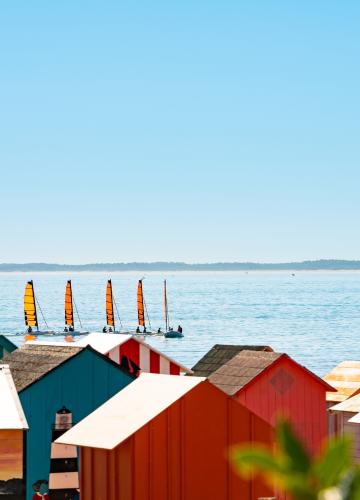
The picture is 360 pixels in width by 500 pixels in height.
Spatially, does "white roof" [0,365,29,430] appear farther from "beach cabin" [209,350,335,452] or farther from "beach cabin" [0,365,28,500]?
"beach cabin" [209,350,335,452]

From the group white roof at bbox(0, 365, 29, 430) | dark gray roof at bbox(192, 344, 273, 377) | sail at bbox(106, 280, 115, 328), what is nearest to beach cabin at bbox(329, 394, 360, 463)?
dark gray roof at bbox(192, 344, 273, 377)

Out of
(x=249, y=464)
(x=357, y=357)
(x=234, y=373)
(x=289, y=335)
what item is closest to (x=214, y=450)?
(x=234, y=373)

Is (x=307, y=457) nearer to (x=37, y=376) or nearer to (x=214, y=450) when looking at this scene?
(x=214, y=450)

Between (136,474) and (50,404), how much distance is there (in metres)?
7.54

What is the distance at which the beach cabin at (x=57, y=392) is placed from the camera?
874 inches

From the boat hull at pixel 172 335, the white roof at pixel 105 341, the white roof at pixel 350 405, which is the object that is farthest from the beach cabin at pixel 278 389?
the boat hull at pixel 172 335

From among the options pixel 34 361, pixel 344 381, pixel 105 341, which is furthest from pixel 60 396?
pixel 344 381

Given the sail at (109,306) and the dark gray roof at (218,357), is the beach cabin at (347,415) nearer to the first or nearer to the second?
the dark gray roof at (218,357)

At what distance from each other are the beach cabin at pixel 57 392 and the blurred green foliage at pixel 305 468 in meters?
20.7

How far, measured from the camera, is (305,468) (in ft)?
6.19

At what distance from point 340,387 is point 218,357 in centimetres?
433

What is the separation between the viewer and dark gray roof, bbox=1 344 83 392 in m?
22.7

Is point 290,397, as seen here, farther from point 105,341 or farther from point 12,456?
point 12,456

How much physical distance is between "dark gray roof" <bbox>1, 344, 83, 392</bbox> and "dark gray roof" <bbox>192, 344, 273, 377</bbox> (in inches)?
255
